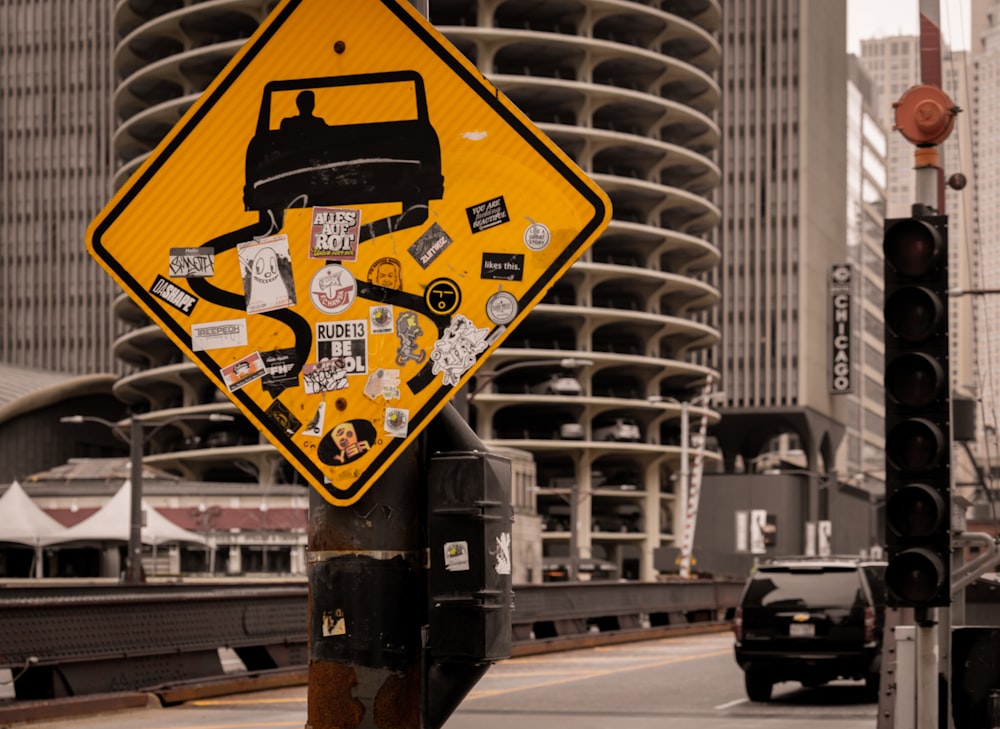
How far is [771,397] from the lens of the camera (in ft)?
447

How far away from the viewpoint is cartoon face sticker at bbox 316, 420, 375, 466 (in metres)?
4.15

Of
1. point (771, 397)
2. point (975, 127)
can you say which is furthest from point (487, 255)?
point (771, 397)

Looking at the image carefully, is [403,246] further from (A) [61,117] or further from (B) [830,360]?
(A) [61,117]

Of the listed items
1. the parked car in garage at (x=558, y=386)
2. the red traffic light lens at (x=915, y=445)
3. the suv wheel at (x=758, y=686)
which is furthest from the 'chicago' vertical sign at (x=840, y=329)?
the red traffic light lens at (x=915, y=445)

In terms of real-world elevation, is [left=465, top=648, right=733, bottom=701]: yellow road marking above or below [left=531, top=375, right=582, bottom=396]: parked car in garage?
below

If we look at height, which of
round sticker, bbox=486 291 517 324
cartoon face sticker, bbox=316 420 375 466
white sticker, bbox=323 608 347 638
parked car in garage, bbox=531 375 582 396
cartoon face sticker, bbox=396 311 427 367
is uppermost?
parked car in garage, bbox=531 375 582 396

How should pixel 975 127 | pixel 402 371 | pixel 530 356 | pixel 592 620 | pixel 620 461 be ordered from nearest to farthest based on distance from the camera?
pixel 402 371
pixel 592 620
pixel 975 127
pixel 530 356
pixel 620 461

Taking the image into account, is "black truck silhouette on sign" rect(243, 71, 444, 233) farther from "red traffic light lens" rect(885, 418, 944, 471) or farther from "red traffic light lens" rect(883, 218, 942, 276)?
"red traffic light lens" rect(883, 218, 942, 276)

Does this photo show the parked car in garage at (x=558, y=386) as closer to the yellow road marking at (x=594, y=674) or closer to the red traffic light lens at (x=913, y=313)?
the yellow road marking at (x=594, y=674)

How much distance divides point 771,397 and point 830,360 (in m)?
13.8

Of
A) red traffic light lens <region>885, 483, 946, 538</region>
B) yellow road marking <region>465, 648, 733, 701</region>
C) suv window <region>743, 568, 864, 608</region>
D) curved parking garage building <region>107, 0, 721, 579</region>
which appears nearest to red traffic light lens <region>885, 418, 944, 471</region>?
red traffic light lens <region>885, 483, 946, 538</region>

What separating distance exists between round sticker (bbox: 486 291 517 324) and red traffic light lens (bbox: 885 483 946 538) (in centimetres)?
494

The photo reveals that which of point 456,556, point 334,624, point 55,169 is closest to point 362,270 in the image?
point 456,556

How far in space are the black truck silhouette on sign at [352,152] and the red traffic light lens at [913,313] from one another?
16.8ft
